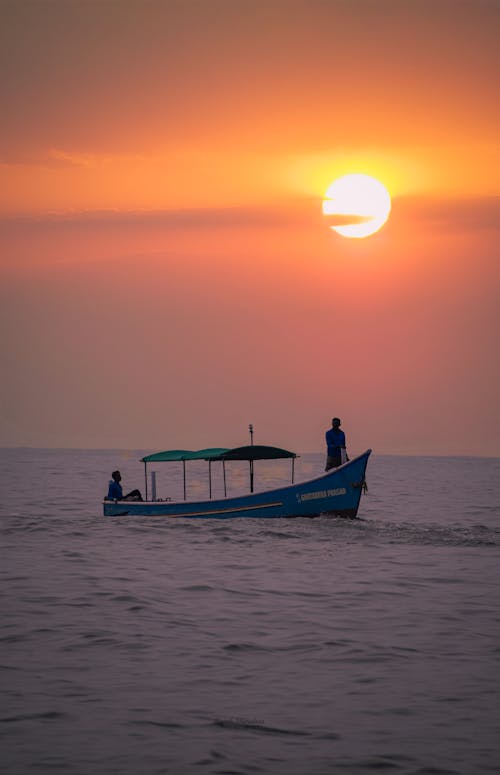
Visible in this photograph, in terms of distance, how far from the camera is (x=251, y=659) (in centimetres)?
1395

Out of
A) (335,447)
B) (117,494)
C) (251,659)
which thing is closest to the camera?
(251,659)

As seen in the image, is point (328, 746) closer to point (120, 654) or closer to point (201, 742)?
point (201, 742)

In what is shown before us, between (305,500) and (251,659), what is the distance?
1833cm

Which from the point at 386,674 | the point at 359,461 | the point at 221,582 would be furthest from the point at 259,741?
the point at 359,461

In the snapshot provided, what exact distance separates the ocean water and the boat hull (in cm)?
398

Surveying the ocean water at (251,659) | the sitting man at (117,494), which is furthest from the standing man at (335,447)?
the sitting man at (117,494)

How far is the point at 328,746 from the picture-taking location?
10.3m

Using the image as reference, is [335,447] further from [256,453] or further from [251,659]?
[251,659]

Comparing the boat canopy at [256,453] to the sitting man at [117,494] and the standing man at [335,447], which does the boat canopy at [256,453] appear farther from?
the sitting man at [117,494]

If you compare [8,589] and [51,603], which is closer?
[51,603]

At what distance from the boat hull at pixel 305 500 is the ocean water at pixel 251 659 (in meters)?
3.98

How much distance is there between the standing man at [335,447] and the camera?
31.7 metres

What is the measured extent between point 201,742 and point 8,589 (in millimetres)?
10969

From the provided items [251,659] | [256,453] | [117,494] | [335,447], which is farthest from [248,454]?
[251,659]
